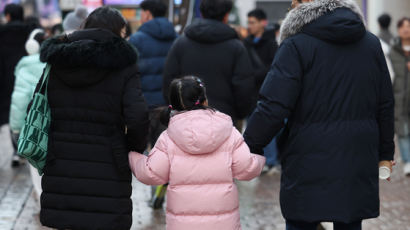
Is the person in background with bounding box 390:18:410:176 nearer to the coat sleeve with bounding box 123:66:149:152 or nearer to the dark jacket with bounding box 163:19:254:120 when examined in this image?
the dark jacket with bounding box 163:19:254:120

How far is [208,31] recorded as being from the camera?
21.1 feet

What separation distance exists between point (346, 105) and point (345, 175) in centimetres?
37

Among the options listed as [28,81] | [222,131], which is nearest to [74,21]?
[28,81]

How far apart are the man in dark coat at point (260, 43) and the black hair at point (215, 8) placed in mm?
2212

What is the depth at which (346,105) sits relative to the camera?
4031mm

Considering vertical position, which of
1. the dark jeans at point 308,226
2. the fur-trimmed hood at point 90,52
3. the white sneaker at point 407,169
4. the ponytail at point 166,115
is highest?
the fur-trimmed hood at point 90,52

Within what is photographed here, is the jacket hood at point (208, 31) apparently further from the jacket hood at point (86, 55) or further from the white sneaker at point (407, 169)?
the white sneaker at point (407, 169)

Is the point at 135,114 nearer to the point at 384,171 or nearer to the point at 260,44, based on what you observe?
the point at 384,171

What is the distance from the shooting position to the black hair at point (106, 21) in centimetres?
464

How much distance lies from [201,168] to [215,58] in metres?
2.50

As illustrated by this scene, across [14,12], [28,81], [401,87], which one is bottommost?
[401,87]

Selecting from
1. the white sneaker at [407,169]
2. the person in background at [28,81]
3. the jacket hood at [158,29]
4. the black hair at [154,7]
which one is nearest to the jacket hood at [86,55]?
the person in background at [28,81]

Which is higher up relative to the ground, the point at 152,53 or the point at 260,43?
the point at 152,53

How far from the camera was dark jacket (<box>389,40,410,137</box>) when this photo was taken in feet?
30.2
